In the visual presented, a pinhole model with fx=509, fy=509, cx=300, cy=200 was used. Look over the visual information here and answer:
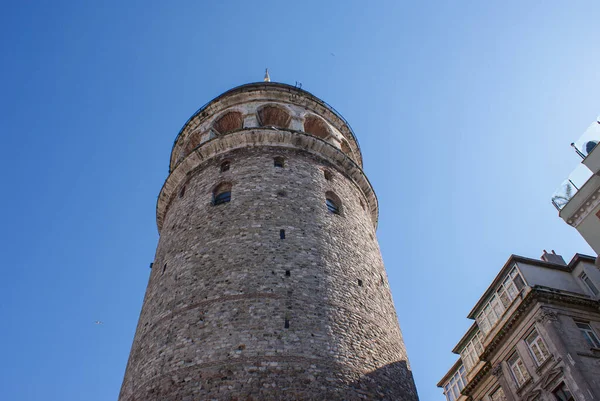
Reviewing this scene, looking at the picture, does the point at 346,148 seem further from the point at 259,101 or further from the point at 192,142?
the point at 192,142

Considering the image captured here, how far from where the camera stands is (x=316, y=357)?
1020 cm

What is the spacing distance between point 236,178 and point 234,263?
3763 mm

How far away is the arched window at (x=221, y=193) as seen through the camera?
49.0 feet

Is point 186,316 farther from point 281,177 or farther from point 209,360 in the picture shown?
point 281,177

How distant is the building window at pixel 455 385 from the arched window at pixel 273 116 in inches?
459

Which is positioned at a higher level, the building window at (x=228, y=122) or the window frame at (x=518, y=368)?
the building window at (x=228, y=122)

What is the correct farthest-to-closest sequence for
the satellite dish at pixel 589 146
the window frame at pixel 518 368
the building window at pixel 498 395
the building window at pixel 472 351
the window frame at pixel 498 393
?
1. the building window at pixel 472 351
2. the building window at pixel 498 395
3. the window frame at pixel 498 393
4. the window frame at pixel 518 368
5. the satellite dish at pixel 589 146

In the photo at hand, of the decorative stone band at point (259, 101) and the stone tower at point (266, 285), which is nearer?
the stone tower at point (266, 285)

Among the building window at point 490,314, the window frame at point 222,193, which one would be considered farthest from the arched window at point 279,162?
the building window at point 490,314

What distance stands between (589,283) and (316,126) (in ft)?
35.1

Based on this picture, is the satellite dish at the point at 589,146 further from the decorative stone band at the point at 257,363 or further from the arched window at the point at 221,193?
the arched window at the point at 221,193

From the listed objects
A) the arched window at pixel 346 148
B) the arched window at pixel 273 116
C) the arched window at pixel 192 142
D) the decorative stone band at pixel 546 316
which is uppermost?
the arched window at pixel 273 116

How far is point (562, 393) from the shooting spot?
12.8 meters


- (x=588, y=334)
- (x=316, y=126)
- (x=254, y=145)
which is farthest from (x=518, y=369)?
(x=316, y=126)
